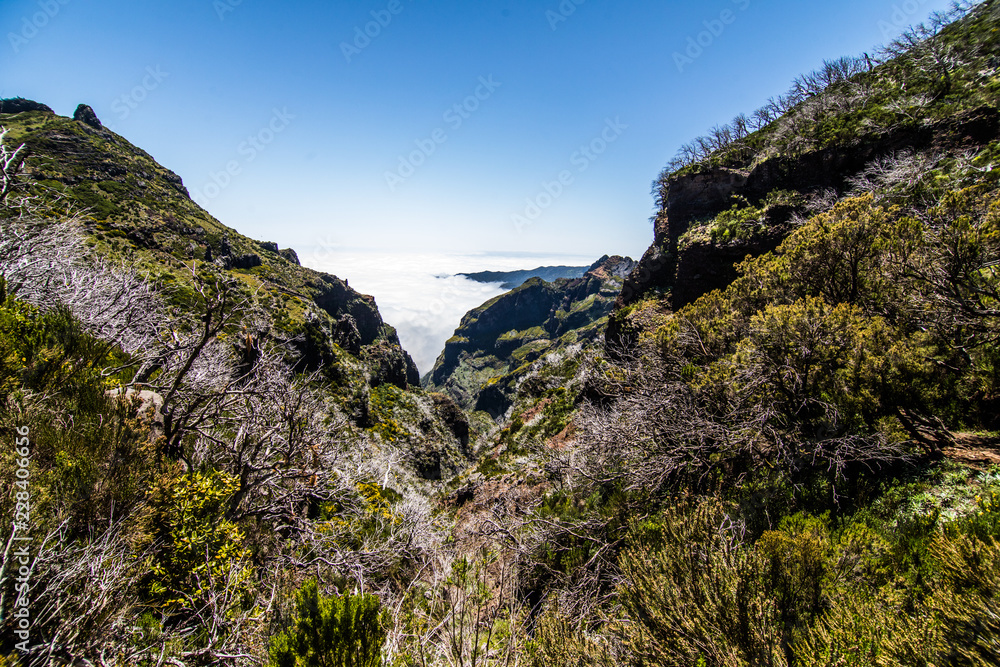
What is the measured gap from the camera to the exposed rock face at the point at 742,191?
660 inches

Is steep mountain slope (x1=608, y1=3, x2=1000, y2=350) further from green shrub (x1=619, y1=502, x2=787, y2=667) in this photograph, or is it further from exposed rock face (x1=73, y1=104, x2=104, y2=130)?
exposed rock face (x1=73, y1=104, x2=104, y2=130)

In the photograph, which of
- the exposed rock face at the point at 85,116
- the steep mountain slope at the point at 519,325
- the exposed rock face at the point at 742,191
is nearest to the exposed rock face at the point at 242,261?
the exposed rock face at the point at 85,116

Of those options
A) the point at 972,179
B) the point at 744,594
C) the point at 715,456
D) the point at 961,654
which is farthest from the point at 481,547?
the point at 972,179

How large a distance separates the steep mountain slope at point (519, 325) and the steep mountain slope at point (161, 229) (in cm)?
6495

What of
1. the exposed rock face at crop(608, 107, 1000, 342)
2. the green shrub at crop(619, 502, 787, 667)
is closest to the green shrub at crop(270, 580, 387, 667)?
the green shrub at crop(619, 502, 787, 667)

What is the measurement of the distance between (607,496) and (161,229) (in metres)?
70.6

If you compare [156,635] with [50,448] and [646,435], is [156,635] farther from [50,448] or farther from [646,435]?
[646,435]

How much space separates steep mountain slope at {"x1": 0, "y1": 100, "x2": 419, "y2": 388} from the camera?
140 feet

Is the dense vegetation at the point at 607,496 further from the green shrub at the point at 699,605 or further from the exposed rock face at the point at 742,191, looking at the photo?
the exposed rock face at the point at 742,191

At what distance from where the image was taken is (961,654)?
2.21 m

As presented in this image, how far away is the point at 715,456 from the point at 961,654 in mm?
6323

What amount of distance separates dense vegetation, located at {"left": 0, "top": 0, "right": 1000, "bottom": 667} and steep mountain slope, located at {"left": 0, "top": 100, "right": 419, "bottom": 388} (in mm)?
29835

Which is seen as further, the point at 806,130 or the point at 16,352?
the point at 806,130

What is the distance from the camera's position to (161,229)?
5219 centimetres
